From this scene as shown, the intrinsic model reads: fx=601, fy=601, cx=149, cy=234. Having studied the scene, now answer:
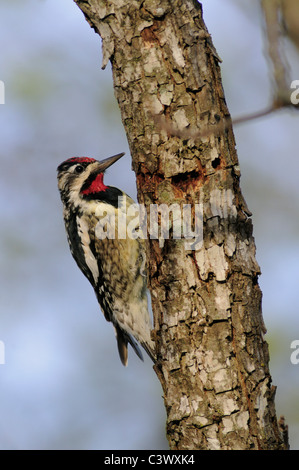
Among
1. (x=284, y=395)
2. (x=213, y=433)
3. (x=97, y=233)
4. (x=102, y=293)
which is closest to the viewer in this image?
(x=213, y=433)

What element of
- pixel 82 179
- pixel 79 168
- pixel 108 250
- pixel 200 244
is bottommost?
pixel 200 244

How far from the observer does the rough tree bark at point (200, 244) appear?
8.69 ft

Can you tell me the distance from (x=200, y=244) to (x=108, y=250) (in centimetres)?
210

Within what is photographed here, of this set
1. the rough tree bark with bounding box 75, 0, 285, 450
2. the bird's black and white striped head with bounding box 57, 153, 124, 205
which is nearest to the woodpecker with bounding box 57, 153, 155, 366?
the bird's black and white striped head with bounding box 57, 153, 124, 205

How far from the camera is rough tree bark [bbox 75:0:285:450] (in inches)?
104

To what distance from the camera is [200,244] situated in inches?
109

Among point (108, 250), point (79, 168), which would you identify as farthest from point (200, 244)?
point (79, 168)

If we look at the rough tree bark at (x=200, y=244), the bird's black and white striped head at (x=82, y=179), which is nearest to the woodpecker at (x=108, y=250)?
the bird's black and white striped head at (x=82, y=179)

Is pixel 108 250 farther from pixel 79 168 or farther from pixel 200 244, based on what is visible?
pixel 200 244

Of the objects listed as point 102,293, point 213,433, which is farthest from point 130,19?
point 102,293

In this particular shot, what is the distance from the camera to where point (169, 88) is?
9.14ft

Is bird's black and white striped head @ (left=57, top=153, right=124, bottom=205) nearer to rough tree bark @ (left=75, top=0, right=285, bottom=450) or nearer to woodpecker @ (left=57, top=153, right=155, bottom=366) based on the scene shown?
woodpecker @ (left=57, top=153, right=155, bottom=366)
